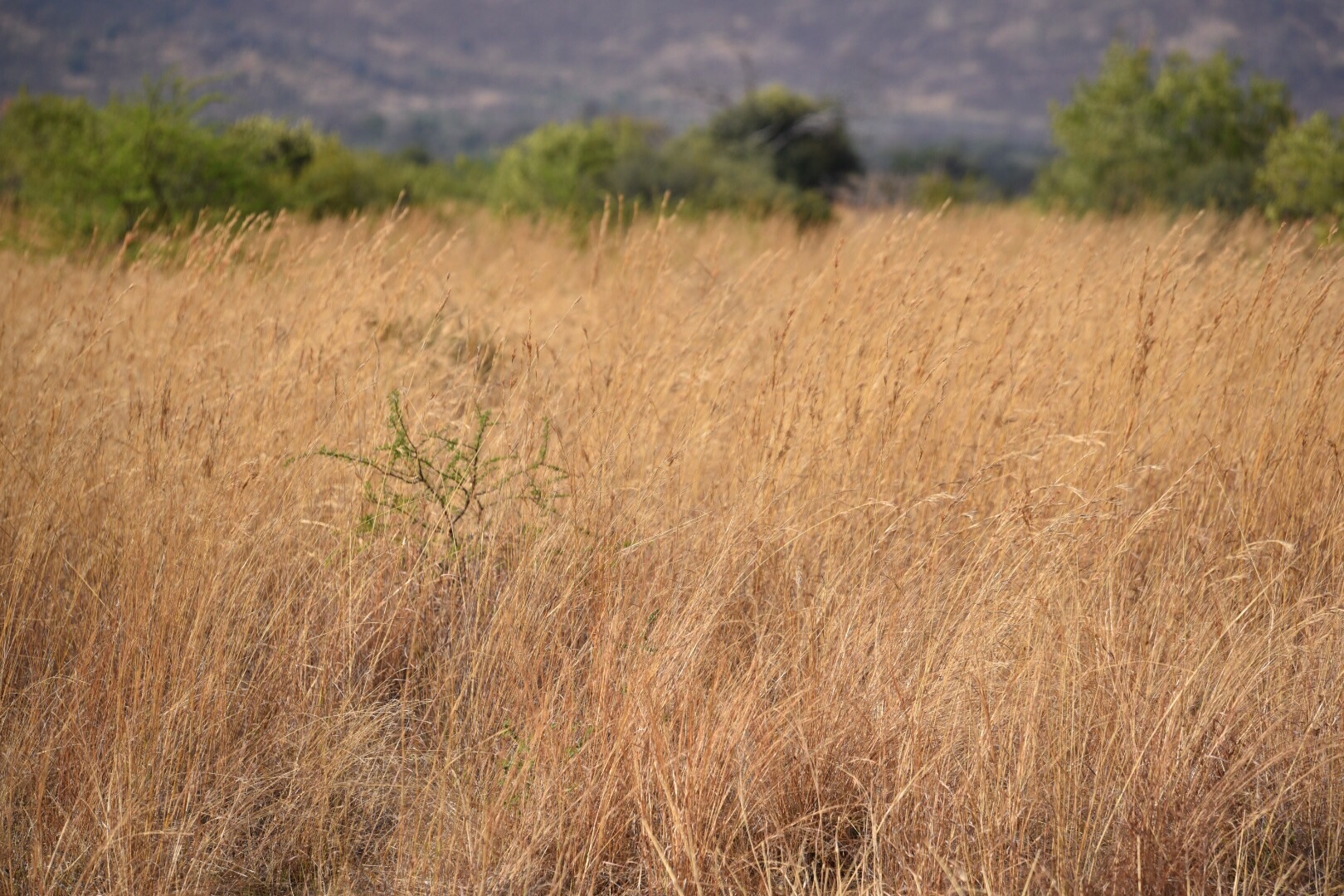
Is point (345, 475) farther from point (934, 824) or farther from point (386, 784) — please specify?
point (934, 824)

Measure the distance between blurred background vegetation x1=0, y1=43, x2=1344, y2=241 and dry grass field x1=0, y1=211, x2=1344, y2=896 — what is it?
5510 millimetres

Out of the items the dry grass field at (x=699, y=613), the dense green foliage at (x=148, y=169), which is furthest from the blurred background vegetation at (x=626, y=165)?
the dry grass field at (x=699, y=613)

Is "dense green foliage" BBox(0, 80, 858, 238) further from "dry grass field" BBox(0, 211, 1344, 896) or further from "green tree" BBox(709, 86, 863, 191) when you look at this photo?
"dry grass field" BBox(0, 211, 1344, 896)

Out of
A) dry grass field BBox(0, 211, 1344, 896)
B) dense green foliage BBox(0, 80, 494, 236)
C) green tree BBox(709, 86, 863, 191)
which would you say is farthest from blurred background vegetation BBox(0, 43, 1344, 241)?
dry grass field BBox(0, 211, 1344, 896)

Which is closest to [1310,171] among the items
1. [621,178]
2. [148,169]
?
[621,178]

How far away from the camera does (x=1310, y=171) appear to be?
30.7ft

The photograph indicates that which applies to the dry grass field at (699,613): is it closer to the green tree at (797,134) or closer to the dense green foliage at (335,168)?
the dense green foliage at (335,168)

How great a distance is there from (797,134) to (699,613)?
21.3 meters

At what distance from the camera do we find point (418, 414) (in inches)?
107

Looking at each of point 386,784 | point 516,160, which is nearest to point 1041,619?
point 386,784

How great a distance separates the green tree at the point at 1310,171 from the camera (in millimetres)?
9055

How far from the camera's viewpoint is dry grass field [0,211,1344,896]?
1793mm

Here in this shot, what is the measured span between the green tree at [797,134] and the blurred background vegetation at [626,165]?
1.22 ft

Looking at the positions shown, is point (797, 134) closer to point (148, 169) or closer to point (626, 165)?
point (626, 165)
